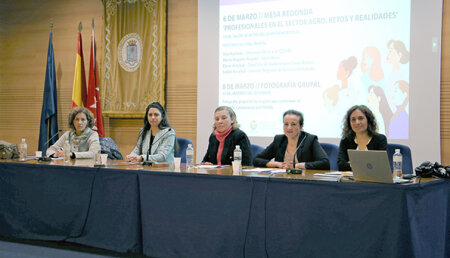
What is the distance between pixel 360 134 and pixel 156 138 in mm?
1858

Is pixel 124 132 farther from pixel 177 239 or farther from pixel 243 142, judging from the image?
pixel 177 239

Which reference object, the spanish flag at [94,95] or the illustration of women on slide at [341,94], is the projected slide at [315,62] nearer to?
the illustration of women on slide at [341,94]

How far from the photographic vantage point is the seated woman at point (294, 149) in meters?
3.31

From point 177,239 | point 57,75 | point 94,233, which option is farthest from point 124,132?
point 177,239

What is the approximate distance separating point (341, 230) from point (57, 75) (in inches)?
203

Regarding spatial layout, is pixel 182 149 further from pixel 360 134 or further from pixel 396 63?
pixel 396 63

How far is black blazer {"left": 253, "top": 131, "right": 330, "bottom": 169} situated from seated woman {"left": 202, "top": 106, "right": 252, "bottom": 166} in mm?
173

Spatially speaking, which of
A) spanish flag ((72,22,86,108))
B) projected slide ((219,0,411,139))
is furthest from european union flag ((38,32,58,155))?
projected slide ((219,0,411,139))

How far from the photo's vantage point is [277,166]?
10.8 ft

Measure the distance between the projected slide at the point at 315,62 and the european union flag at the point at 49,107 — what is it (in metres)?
2.44

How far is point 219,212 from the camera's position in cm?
255

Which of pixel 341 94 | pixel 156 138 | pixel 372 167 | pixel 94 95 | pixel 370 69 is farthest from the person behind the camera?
pixel 94 95

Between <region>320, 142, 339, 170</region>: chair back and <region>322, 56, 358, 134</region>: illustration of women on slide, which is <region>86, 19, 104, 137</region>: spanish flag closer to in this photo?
<region>322, 56, 358, 134</region>: illustration of women on slide

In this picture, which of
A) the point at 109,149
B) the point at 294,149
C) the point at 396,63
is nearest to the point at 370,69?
the point at 396,63
